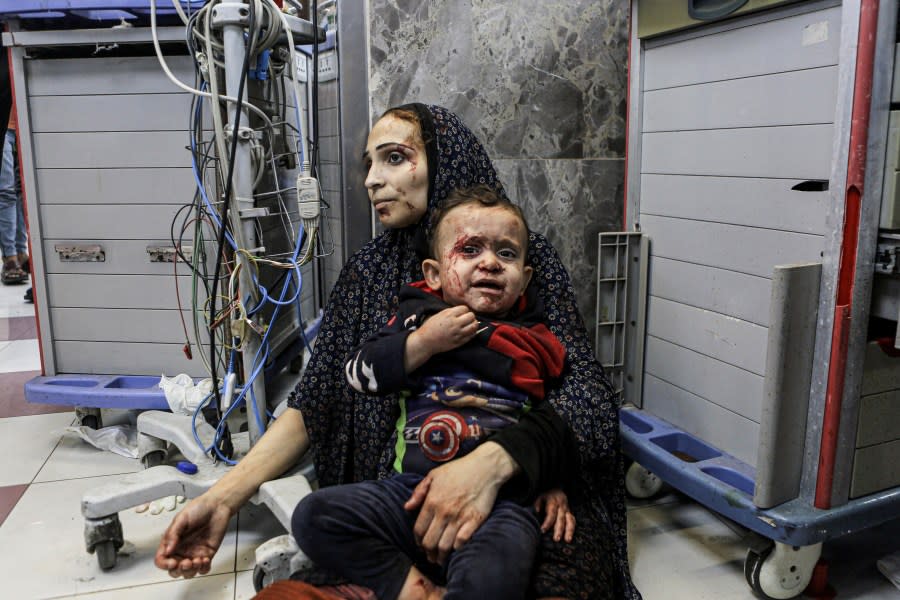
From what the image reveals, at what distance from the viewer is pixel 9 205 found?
172 inches

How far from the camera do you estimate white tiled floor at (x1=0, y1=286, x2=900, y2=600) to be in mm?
1509

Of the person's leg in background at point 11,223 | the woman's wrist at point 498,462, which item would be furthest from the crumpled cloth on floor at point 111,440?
the person's leg in background at point 11,223

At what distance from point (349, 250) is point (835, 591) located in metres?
1.30

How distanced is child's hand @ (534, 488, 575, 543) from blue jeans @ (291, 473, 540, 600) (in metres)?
0.04

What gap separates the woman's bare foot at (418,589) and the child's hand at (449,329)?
36 cm

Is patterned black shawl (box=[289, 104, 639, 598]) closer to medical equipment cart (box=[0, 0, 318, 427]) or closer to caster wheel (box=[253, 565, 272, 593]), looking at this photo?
caster wheel (box=[253, 565, 272, 593])

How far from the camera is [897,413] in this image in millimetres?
1433

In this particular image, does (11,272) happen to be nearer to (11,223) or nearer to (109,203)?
(11,223)

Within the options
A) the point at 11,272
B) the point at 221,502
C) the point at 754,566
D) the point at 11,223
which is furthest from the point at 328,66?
the point at 11,272

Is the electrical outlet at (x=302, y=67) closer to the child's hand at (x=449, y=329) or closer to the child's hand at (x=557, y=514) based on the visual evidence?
the child's hand at (x=449, y=329)

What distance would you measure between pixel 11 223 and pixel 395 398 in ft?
12.9

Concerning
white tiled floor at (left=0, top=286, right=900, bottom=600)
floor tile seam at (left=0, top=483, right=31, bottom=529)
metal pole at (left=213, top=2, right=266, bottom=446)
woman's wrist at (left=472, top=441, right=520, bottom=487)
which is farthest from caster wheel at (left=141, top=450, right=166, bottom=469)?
woman's wrist at (left=472, top=441, right=520, bottom=487)

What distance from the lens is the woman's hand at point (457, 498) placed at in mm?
1126

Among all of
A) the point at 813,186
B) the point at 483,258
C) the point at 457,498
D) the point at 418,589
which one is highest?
the point at 813,186
